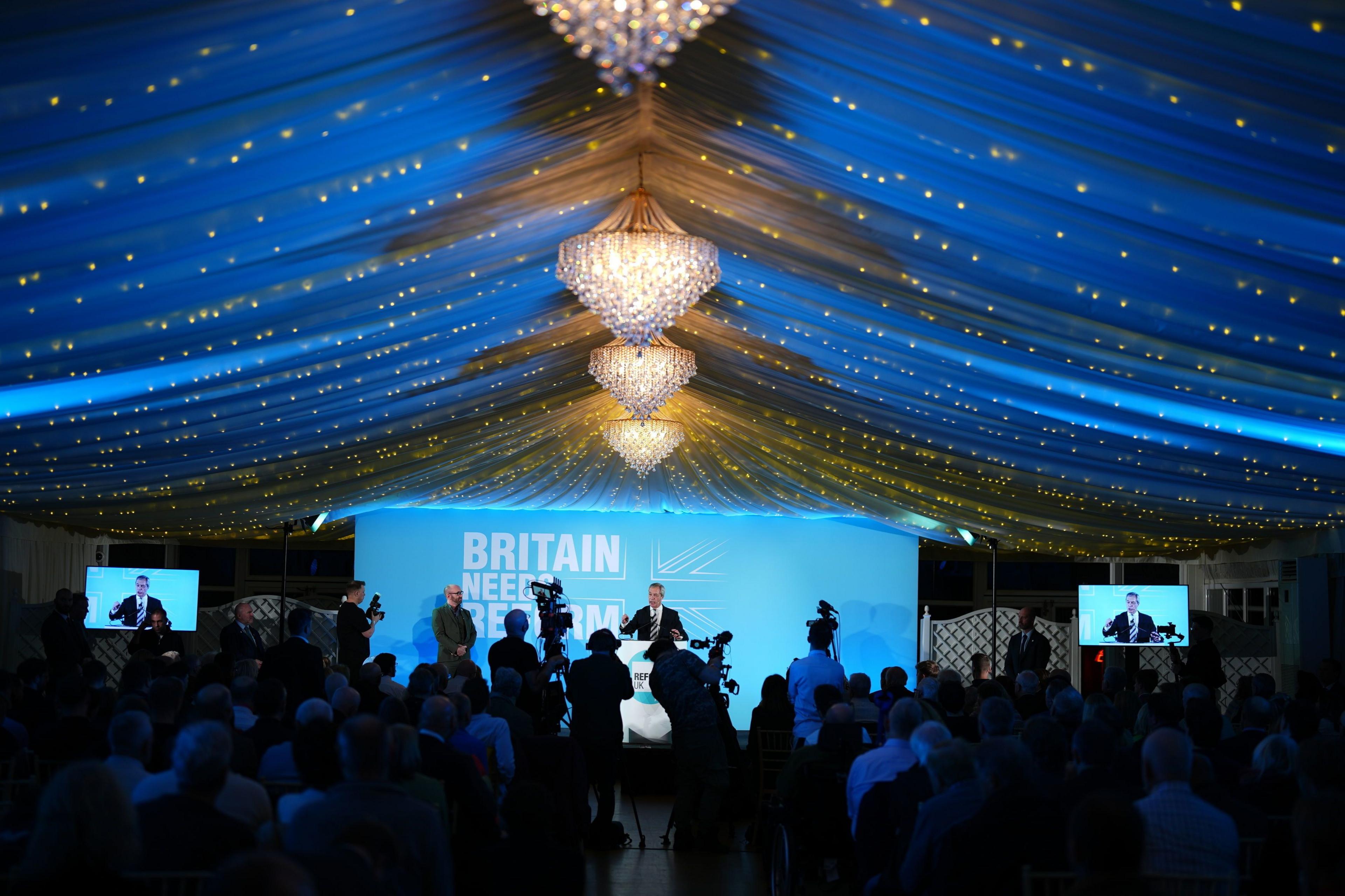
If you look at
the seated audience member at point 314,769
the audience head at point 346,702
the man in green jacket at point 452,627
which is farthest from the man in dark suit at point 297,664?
the man in green jacket at point 452,627

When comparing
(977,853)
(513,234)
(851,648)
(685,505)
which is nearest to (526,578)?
(685,505)

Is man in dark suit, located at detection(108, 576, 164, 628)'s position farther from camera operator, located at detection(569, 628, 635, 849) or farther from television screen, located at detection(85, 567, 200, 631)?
camera operator, located at detection(569, 628, 635, 849)

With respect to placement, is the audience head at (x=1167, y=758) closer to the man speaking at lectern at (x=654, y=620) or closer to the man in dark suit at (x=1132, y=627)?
the man speaking at lectern at (x=654, y=620)

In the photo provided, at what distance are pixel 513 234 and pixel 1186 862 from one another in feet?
13.5

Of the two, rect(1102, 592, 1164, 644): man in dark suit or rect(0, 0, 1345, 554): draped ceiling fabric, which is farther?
rect(1102, 592, 1164, 644): man in dark suit

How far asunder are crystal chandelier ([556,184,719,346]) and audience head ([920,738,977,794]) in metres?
2.55

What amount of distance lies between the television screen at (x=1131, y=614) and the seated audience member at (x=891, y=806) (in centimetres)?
888

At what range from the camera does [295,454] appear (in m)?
9.92

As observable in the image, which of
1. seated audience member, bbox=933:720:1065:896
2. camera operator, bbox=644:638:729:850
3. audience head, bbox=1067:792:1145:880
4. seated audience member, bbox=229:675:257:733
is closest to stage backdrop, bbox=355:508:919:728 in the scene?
camera operator, bbox=644:638:729:850

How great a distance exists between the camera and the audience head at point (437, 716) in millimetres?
4863

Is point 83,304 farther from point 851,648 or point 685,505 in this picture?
point 851,648

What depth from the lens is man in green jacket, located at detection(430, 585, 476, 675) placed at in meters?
12.4

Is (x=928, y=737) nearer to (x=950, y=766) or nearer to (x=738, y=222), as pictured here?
(x=950, y=766)

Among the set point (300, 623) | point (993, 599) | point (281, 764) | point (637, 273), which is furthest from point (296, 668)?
point (993, 599)
